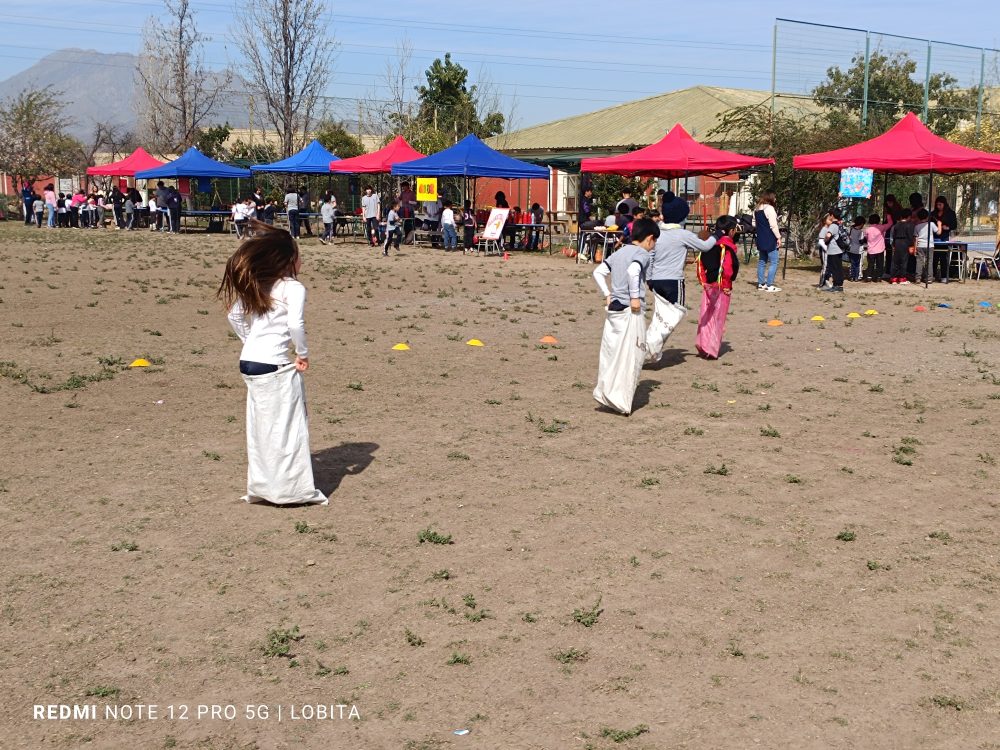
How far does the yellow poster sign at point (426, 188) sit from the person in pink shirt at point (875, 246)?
11.4 m

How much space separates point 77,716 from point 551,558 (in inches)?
98.6

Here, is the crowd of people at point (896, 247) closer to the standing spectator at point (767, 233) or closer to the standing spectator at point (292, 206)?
the standing spectator at point (767, 233)

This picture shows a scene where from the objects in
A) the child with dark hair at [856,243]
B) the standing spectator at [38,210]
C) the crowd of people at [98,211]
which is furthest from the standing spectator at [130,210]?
the child with dark hair at [856,243]

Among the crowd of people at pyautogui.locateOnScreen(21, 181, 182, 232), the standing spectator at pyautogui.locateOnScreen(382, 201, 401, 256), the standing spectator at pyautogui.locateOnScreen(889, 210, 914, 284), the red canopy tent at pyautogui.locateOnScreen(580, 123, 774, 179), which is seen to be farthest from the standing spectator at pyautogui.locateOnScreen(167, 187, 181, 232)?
the standing spectator at pyautogui.locateOnScreen(889, 210, 914, 284)

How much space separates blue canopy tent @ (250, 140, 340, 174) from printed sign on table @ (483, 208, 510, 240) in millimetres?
6540

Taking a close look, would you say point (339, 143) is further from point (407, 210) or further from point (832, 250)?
point (832, 250)

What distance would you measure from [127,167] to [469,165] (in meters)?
17.1

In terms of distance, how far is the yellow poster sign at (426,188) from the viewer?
27328mm

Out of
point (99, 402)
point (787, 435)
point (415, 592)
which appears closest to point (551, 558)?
point (415, 592)

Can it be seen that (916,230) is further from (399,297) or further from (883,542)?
(883,542)

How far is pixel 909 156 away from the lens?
18375mm

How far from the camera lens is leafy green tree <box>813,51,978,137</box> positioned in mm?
29203

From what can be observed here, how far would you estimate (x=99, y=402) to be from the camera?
9156mm

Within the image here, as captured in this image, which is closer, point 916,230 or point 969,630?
point 969,630
